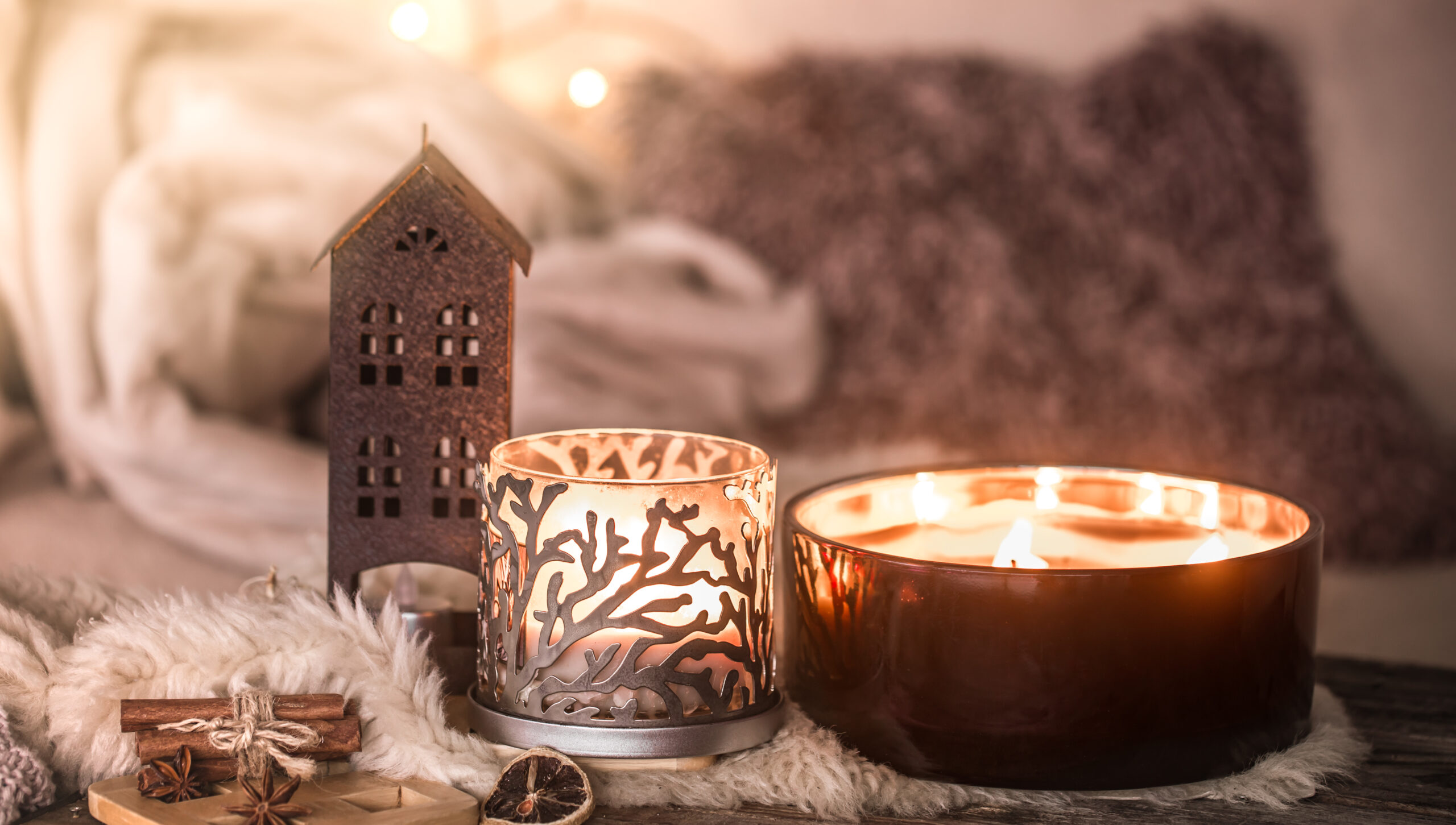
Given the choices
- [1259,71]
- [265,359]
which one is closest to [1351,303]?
[1259,71]

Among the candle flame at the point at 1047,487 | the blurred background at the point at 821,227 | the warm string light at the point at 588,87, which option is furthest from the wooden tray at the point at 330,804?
the warm string light at the point at 588,87

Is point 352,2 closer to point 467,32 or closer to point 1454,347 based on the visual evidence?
point 467,32

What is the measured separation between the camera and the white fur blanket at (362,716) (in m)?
0.55

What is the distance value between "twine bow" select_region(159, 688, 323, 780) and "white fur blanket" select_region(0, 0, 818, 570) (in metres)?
0.45

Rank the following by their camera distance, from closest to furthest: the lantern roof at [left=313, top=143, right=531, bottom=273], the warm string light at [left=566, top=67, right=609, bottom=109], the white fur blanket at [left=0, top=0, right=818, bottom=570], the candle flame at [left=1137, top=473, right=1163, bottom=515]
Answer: the lantern roof at [left=313, top=143, right=531, bottom=273] → the candle flame at [left=1137, top=473, right=1163, bottom=515] → the white fur blanket at [left=0, top=0, right=818, bottom=570] → the warm string light at [left=566, top=67, right=609, bottom=109]

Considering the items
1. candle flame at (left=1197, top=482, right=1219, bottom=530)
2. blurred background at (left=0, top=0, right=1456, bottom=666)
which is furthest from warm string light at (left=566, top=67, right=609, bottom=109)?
candle flame at (left=1197, top=482, right=1219, bottom=530)

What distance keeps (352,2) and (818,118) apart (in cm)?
48

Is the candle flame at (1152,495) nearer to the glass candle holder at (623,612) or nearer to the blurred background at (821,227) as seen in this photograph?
the glass candle holder at (623,612)

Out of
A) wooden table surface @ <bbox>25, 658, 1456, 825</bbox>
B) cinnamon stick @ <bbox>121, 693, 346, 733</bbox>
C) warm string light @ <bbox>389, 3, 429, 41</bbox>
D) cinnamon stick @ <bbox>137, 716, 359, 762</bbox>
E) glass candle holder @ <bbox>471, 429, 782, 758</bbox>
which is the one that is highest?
warm string light @ <bbox>389, 3, 429, 41</bbox>

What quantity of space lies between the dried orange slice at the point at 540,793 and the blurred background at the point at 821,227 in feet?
1.75

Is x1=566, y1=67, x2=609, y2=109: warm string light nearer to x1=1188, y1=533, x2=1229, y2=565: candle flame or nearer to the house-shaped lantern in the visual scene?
the house-shaped lantern

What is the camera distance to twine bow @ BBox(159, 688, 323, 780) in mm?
536

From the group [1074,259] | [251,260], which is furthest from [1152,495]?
[251,260]

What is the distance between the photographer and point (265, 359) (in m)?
1.15
